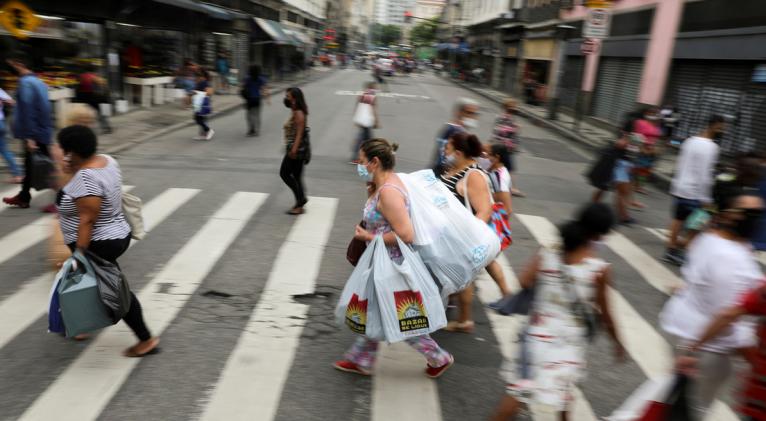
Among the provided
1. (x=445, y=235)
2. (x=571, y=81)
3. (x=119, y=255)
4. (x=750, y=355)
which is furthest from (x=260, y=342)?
(x=571, y=81)

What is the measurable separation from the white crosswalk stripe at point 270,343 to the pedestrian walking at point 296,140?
1140 millimetres

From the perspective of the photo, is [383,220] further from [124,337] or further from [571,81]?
[571,81]

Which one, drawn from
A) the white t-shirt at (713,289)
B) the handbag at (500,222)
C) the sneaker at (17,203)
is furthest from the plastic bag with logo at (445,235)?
the sneaker at (17,203)

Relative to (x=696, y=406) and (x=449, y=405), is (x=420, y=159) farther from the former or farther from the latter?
(x=696, y=406)

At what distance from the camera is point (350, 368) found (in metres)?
4.13

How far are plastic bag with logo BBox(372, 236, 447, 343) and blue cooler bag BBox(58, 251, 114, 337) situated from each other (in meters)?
1.83

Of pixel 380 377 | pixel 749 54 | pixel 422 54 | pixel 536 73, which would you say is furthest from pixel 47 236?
pixel 422 54

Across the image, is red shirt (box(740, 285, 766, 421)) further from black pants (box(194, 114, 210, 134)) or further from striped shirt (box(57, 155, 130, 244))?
black pants (box(194, 114, 210, 134))

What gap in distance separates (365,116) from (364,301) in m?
8.00

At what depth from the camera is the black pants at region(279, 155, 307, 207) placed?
25.5 ft

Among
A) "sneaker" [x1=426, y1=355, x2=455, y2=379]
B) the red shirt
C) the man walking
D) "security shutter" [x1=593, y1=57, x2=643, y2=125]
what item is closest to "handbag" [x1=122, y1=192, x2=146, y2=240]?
"sneaker" [x1=426, y1=355, x2=455, y2=379]

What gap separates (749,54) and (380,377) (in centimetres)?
1329

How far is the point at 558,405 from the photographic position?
302 centimetres

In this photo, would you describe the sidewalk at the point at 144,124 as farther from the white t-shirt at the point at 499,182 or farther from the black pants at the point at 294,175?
the white t-shirt at the point at 499,182
